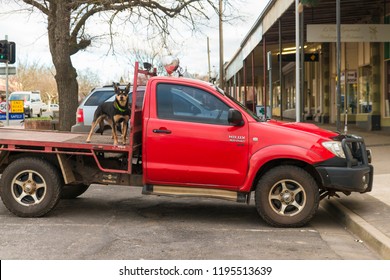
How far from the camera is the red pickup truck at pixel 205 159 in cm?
666

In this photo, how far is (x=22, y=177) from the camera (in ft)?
23.6

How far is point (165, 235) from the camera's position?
636cm

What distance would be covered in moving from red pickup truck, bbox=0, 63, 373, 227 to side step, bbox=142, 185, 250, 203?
0.04ft

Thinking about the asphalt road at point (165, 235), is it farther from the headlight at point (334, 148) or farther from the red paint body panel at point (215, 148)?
the headlight at point (334, 148)

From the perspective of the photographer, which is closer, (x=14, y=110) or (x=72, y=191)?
(x=72, y=191)

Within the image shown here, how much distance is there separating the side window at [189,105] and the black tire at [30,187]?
1.81 m

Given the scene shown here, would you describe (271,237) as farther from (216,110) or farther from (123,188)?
(123,188)

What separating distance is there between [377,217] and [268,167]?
1620 millimetres

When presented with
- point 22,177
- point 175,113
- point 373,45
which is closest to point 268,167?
point 175,113

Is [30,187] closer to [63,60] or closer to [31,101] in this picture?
[63,60]

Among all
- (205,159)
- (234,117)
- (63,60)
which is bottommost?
(205,159)

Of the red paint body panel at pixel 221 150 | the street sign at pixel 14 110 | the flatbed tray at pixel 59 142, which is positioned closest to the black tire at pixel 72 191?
the flatbed tray at pixel 59 142

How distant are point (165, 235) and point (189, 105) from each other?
1.82m

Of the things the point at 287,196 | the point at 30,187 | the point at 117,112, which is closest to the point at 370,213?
the point at 287,196
